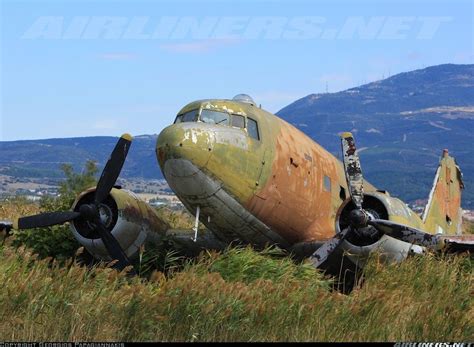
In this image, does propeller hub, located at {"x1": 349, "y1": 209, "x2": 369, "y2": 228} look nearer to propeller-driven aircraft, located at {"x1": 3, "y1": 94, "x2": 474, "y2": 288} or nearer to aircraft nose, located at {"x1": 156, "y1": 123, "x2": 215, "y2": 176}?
propeller-driven aircraft, located at {"x1": 3, "y1": 94, "x2": 474, "y2": 288}

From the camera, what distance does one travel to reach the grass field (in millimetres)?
11125

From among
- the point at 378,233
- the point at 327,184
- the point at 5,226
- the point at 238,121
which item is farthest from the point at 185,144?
the point at 5,226

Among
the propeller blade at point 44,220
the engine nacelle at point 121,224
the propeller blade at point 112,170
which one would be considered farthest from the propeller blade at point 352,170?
the propeller blade at point 44,220

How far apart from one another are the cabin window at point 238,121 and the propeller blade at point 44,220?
13.2 ft

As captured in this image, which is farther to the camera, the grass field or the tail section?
the tail section

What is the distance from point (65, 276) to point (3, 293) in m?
1.24

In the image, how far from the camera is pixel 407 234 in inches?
627

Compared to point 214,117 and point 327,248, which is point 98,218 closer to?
point 214,117

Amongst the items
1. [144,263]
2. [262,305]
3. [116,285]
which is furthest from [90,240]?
[262,305]

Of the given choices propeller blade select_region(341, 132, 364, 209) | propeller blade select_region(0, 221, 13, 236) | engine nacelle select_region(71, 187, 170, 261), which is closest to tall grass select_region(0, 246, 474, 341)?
propeller blade select_region(341, 132, 364, 209)

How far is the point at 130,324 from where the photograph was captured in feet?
37.1

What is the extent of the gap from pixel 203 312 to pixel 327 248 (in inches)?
210

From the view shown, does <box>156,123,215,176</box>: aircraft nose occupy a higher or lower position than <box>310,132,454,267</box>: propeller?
higher

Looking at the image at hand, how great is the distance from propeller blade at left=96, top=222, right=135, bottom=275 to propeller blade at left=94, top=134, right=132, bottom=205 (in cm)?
68
